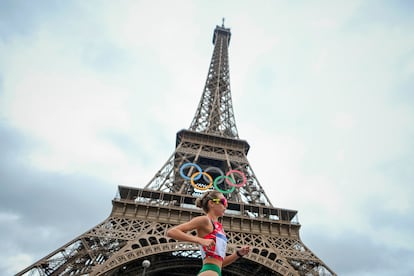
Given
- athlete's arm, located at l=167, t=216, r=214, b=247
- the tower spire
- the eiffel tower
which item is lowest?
athlete's arm, located at l=167, t=216, r=214, b=247

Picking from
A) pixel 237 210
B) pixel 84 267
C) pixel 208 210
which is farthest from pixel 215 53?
pixel 208 210

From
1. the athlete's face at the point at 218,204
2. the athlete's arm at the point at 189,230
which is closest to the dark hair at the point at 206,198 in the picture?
the athlete's face at the point at 218,204

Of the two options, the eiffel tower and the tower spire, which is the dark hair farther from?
the tower spire

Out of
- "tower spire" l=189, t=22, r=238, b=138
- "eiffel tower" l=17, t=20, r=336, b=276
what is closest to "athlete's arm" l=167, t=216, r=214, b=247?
"eiffel tower" l=17, t=20, r=336, b=276

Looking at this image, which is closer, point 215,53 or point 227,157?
point 227,157

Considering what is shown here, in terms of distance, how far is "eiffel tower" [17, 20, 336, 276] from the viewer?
1531cm

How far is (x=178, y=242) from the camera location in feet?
56.2

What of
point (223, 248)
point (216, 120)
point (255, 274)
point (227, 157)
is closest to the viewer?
point (223, 248)

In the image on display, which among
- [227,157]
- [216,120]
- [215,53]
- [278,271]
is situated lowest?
[278,271]

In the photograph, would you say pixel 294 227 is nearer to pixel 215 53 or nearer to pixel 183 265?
pixel 183 265

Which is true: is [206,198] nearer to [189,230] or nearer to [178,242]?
[189,230]

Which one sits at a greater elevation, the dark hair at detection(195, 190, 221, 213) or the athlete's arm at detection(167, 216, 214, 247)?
the dark hair at detection(195, 190, 221, 213)

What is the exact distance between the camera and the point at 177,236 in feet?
8.73

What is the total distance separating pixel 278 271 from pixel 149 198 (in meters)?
10.1
